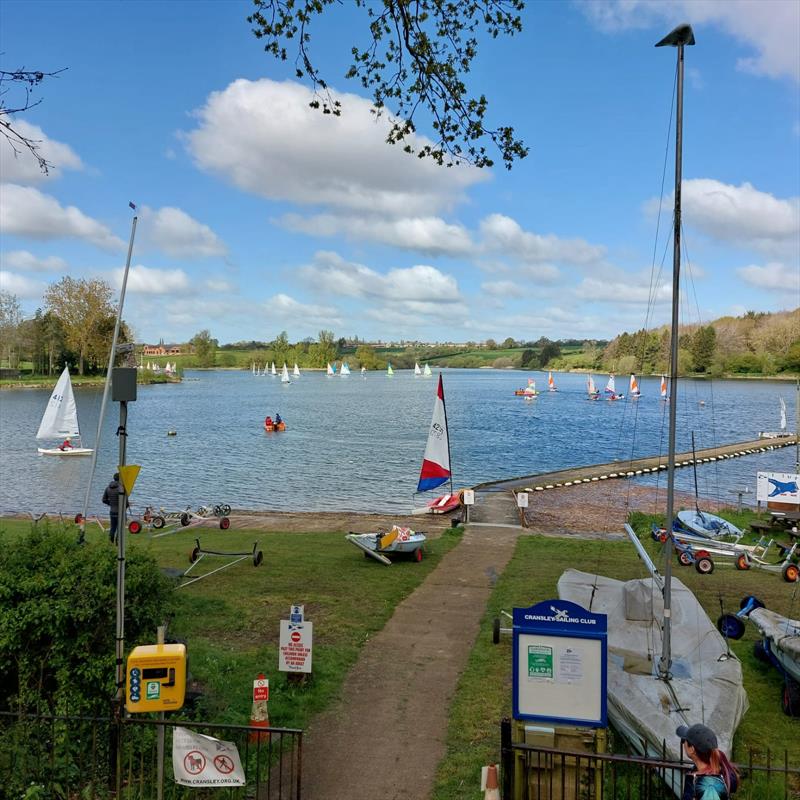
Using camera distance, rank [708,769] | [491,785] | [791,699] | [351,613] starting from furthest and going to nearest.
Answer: [351,613], [791,699], [491,785], [708,769]

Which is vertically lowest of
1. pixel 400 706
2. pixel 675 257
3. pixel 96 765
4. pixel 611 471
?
pixel 611 471

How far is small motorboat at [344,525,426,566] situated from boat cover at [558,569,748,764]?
552 centimetres

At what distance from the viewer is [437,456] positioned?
923 inches

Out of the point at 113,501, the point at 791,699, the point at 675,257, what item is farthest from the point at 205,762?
the point at 113,501

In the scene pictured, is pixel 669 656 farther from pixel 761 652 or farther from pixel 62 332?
pixel 62 332

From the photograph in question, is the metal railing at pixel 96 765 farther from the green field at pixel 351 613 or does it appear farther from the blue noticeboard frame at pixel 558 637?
the blue noticeboard frame at pixel 558 637

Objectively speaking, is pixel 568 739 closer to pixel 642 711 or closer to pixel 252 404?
pixel 642 711

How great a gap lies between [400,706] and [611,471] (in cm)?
3578

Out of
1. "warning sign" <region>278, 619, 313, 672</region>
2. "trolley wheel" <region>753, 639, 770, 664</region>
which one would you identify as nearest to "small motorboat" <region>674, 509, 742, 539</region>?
"trolley wheel" <region>753, 639, 770, 664</region>

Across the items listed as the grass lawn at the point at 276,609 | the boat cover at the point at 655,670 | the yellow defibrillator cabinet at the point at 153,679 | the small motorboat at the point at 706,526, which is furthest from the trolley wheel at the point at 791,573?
the yellow defibrillator cabinet at the point at 153,679

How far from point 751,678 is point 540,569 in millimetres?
6448

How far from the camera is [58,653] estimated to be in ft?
24.1

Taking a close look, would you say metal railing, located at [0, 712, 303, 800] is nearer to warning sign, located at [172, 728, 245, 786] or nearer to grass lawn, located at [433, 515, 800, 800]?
warning sign, located at [172, 728, 245, 786]

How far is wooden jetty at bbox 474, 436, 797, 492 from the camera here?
3722 cm
